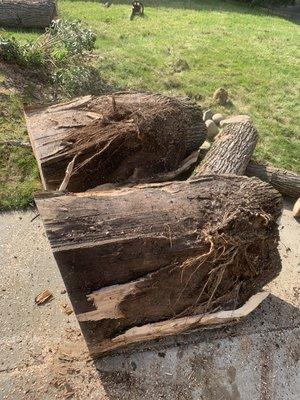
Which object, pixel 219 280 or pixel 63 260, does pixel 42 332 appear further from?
pixel 219 280

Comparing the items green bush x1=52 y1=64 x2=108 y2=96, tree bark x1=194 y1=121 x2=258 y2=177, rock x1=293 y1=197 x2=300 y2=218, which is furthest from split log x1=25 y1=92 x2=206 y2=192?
green bush x1=52 y1=64 x2=108 y2=96

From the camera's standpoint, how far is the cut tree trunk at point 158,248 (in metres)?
3.44

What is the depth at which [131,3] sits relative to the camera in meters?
11.8

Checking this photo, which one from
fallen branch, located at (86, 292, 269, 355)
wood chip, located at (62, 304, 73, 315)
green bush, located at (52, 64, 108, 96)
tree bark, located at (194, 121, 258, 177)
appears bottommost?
wood chip, located at (62, 304, 73, 315)

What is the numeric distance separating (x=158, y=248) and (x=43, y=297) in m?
1.46

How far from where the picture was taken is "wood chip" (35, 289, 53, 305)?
14.1 feet

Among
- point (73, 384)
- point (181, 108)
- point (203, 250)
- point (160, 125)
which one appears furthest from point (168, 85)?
point (73, 384)

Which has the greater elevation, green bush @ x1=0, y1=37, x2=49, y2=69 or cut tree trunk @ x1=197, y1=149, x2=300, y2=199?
green bush @ x1=0, y1=37, x2=49, y2=69

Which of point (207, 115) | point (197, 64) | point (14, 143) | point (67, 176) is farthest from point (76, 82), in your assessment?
point (67, 176)

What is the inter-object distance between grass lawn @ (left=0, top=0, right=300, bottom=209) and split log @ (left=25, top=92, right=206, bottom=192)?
0.75m

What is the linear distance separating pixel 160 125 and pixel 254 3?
1171 cm

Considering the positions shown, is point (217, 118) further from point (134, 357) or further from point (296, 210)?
point (134, 357)

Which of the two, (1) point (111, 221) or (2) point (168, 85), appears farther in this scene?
(2) point (168, 85)

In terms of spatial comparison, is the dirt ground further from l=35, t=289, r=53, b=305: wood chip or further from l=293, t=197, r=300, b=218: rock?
l=293, t=197, r=300, b=218: rock
